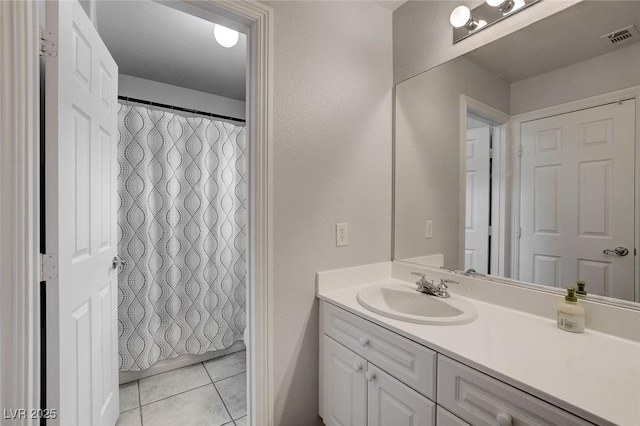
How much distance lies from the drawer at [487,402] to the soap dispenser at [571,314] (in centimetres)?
46

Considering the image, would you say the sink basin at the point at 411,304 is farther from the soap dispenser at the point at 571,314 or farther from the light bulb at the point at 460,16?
the light bulb at the point at 460,16

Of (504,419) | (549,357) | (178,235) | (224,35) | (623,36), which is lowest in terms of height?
(504,419)

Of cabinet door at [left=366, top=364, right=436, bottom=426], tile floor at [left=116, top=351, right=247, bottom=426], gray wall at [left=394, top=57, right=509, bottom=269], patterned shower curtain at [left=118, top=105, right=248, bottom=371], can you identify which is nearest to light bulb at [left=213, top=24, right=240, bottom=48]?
patterned shower curtain at [left=118, top=105, right=248, bottom=371]

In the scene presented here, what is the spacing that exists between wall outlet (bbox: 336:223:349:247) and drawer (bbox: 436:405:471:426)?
0.80 metres

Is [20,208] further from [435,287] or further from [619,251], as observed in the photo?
[619,251]

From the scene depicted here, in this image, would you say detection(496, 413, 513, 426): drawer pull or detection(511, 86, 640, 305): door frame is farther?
detection(511, 86, 640, 305): door frame

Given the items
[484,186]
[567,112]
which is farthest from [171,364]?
[567,112]

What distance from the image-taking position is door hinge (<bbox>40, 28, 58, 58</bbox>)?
2.92ft

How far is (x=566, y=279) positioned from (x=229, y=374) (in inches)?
85.4

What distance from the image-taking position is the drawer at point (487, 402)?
632 millimetres

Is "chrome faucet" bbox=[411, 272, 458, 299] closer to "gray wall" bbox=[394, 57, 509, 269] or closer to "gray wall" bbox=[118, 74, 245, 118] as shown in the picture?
"gray wall" bbox=[394, 57, 509, 269]

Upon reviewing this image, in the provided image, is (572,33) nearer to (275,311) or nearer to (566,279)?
(566,279)

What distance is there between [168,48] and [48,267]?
1.85 m

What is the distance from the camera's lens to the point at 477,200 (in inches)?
52.7
